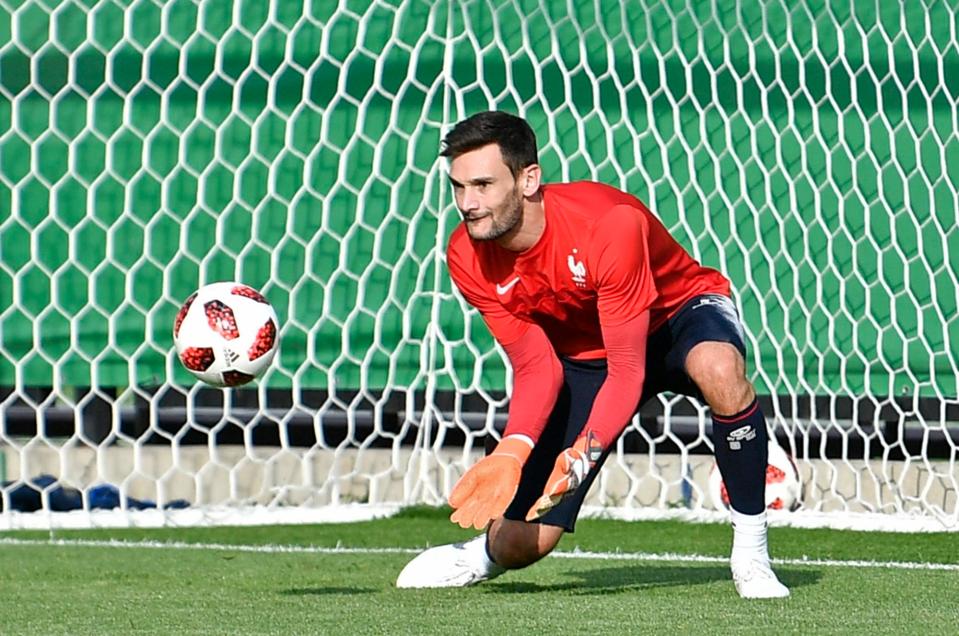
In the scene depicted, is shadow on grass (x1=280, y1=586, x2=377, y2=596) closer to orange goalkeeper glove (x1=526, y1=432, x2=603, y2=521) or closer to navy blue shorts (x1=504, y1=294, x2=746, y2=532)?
navy blue shorts (x1=504, y1=294, x2=746, y2=532)

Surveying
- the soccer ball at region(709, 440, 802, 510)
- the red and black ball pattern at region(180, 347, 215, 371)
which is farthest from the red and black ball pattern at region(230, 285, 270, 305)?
the soccer ball at region(709, 440, 802, 510)

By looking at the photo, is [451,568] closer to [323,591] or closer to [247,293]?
[323,591]

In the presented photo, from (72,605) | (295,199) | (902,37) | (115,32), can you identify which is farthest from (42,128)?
(902,37)

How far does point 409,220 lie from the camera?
730cm

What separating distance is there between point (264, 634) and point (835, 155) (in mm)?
4399

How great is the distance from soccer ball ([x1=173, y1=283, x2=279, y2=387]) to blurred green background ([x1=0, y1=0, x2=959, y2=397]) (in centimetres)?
250

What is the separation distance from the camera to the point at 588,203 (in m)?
4.52

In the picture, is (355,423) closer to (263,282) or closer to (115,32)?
(263,282)

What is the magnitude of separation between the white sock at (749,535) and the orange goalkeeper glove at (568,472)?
22.2 inches

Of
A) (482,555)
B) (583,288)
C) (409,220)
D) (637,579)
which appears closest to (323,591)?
(482,555)

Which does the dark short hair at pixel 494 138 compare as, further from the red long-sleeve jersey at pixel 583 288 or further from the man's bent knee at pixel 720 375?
the man's bent knee at pixel 720 375

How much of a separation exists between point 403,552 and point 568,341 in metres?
1.40

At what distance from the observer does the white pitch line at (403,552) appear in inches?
217

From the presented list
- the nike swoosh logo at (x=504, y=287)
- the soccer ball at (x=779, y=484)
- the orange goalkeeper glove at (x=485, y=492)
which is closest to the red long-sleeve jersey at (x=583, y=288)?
the nike swoosh logo at (x=504, y=287)
